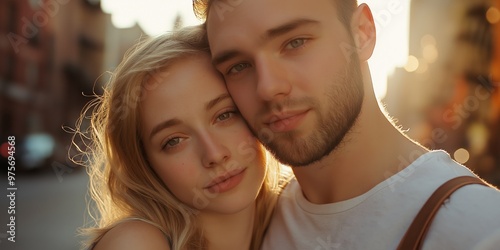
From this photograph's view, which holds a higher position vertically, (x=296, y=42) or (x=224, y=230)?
(x=296, y=42)

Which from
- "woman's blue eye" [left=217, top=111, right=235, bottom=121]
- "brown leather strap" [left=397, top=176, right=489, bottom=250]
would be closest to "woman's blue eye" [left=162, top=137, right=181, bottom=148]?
"woman's blue eye" [left=217, top=111, right=235, bottom=121]

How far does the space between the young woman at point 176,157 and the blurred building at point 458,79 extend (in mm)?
20300

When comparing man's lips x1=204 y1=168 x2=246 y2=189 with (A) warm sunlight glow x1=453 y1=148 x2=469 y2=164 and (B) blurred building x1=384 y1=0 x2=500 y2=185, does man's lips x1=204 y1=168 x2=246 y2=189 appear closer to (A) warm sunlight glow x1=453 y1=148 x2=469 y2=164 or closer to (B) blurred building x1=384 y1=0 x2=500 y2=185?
(B) blurred building x1=384 y1=0 x2=500 y2=185

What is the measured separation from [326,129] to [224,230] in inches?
37.1

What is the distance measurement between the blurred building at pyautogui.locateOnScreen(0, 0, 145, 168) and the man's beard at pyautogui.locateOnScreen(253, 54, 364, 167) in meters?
18.8

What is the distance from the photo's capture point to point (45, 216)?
1612cm

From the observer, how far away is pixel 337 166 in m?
3.12

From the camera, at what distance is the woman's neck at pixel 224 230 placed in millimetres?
3496

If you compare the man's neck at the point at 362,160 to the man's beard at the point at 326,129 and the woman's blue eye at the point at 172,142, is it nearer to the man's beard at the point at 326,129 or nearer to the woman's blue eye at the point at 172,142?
the man's beard at the point at 326,129

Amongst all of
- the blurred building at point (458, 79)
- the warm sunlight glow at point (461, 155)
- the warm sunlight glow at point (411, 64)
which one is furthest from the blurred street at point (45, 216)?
the warm sunlight glow at point (411, 64)

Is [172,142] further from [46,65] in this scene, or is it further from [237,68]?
[46,65]

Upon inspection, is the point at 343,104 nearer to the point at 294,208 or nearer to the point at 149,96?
the point at 294,208

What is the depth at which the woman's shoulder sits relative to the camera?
2943 millimetres

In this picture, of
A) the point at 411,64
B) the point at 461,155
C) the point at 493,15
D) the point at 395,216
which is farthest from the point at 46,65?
the point at 395,216
